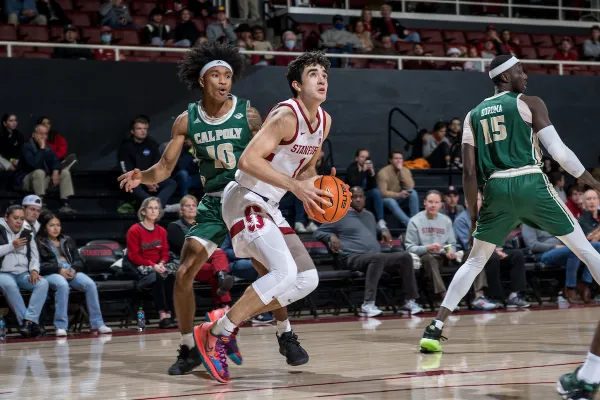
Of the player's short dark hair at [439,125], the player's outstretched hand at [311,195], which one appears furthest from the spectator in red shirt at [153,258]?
the player's short dark hair at [439,125]

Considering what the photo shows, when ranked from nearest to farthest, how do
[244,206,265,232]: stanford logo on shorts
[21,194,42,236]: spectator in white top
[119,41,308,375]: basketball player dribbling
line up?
1. [244,206,265,232]: stanford logo on shorts
2. [119,41,308,375]: basketball player dribbling
3. [21,194,42,236]: spectator in white top

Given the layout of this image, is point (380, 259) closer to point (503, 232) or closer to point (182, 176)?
point (182, 176)

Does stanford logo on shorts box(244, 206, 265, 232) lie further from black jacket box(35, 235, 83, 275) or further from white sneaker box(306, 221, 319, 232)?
white sneaker box(306, 221, 319, 232)

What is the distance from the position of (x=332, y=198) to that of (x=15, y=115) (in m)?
8.80

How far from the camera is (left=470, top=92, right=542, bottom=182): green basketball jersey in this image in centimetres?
619

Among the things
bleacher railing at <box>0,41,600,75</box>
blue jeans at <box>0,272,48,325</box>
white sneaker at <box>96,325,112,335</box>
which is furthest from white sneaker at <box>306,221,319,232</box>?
blue jeans at <box>0,272,48,325</box>

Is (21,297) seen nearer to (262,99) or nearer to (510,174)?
(510,174)

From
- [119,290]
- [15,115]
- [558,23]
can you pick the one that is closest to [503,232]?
[119,290]

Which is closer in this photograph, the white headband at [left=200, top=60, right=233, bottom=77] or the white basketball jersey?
the white basketball jersey

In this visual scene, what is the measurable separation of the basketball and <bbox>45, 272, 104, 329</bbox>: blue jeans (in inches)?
205

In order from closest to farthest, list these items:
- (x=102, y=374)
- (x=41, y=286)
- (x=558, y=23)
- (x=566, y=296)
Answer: (x=102, y=374)
(x=41, y=286)
(x=566, y=296)
(x=558, y=23)

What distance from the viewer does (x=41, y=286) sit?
9445 mm

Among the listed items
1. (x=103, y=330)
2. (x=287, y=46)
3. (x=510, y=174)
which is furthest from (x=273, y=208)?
(x=287, y=46)

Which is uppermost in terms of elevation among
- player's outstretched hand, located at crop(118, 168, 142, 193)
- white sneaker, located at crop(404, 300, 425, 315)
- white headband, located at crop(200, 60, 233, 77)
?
white headband, located at crop(200, 60, 233, 77)
